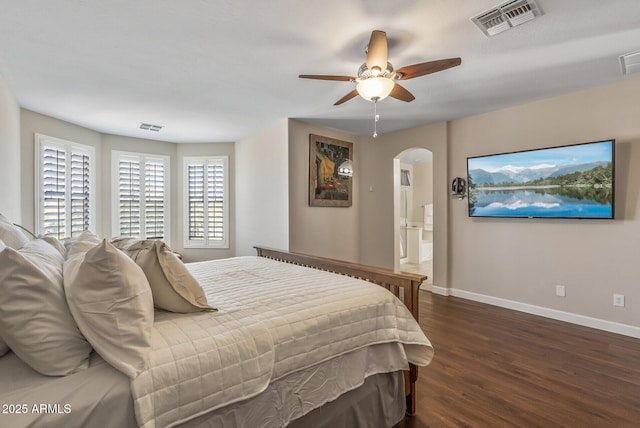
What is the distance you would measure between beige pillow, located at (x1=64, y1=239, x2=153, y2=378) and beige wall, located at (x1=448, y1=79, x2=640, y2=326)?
4.04 meters

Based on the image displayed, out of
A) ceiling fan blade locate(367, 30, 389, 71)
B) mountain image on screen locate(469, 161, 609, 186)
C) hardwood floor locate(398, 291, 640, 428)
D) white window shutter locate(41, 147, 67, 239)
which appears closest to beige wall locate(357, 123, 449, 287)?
mountain image on screen locate(469, 161, 609, 186)

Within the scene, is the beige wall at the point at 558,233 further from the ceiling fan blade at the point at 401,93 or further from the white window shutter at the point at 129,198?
the white window shutter at the point at 129,198

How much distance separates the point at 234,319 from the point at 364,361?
745mm

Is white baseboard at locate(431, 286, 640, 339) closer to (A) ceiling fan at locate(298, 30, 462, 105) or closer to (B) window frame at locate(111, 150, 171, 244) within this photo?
(A) ceiling fan at locate(298, 30, 462, 105)

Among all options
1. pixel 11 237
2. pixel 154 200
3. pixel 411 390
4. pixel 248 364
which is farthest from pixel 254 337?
pixel 154 200

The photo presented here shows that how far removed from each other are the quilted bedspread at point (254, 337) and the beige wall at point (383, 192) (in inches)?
113

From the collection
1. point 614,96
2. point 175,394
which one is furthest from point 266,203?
point 614,96

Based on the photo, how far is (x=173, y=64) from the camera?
8.43 feet

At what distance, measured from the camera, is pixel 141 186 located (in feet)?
16.7

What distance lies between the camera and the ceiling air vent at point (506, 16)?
6.05ft

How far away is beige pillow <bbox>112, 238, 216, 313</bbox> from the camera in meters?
1.42

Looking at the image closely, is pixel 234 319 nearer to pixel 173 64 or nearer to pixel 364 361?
pixel 364 361

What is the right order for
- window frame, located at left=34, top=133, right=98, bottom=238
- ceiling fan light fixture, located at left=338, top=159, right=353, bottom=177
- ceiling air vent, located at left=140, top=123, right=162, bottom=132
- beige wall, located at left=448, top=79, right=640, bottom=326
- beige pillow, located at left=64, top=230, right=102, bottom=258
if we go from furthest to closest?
ceiling fan light fixture, located at left=338, top=159, right=353, bottom=177, ceiling air vent, located at left=140, top=123, right=162, bottom=132, window frame, located at left=34, top=133, right=98, bottom=238, beige wall, located at left=448, top=79, right=640, bottom=326, beige pillow, located at left=64, top=230, right=102, bottom=258

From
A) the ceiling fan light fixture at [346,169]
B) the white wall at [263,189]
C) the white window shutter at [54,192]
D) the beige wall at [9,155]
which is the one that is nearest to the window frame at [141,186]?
the white window shutter at [54,192]
